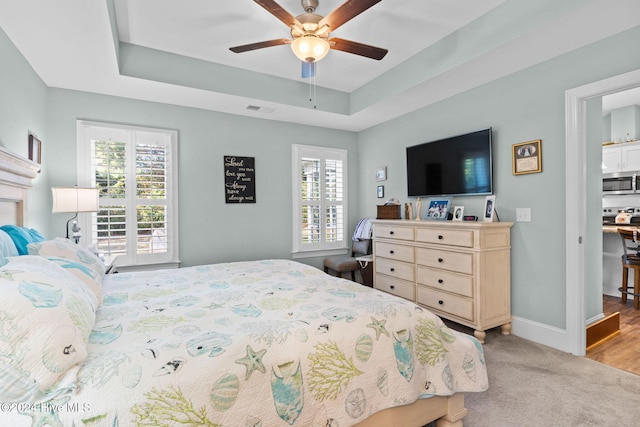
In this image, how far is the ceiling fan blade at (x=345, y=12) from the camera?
186cm

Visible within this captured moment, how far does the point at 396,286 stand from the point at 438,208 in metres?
1.02

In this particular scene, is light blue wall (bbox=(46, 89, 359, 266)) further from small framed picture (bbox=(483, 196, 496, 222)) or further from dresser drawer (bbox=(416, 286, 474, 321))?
small framed picture (bbox=(483, 196, 496, 222))

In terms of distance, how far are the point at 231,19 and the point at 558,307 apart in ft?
12.1

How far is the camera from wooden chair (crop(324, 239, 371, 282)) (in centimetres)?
427

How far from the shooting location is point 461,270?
2869 mm

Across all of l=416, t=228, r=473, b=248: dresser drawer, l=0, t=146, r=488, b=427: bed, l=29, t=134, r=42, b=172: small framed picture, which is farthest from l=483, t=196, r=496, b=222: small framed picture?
l=29, t=134, r=42, b=172: small framed picture

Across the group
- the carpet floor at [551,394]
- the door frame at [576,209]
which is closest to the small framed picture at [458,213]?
the door frame at [576,209]

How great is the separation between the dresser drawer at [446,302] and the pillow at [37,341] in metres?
2.78

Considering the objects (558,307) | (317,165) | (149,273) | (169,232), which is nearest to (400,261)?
(558,307)

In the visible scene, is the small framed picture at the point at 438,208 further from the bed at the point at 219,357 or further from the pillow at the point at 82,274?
the pillow at the point at 82,274

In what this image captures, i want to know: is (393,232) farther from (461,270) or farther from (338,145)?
(338,145)

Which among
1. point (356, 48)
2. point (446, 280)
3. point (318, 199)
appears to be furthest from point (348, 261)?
point (356, 48)

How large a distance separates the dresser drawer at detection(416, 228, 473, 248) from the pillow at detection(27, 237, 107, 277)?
2.82 metres

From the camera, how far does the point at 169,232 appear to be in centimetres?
374
